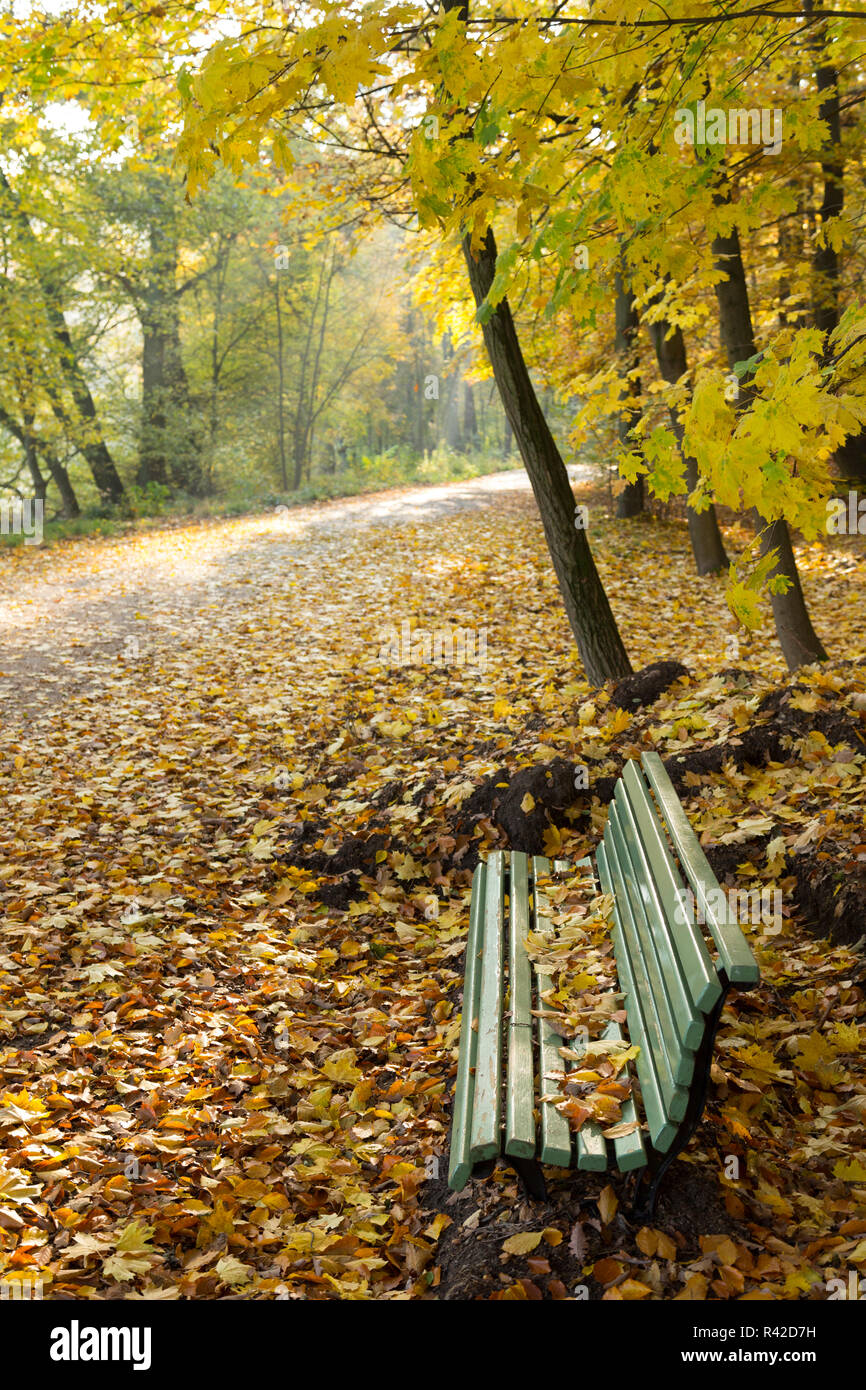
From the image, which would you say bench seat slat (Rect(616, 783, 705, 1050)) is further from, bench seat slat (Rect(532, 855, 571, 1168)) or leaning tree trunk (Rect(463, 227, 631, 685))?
leaning tree trunk (Rect(463, 227, 631, 685))

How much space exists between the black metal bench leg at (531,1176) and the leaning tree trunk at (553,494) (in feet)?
14.5

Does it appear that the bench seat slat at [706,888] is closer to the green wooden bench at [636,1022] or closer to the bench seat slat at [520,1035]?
the green wooden bench at [636,1022]

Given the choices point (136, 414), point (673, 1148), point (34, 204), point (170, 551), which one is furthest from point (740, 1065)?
point (136, 414)

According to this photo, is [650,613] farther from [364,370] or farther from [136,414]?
[364,370]

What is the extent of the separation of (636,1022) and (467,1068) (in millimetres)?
537

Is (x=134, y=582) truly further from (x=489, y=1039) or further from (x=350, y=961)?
(x=489, y=1039)

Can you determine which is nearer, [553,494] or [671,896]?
[671,896]

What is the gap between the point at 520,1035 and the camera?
9.10 feet

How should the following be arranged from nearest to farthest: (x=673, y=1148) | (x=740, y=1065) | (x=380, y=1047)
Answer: (x=673, y=1148)
(x=740, y=1065)
(x=380, y=1047)

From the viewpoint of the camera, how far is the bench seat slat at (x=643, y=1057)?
222cm

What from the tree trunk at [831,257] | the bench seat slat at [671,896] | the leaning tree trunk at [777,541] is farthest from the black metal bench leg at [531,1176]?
the tree trunk at [831,257]

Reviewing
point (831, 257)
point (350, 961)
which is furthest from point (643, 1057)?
point (831, 257)

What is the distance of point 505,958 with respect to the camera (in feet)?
10.8

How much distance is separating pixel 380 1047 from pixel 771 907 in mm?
1693
